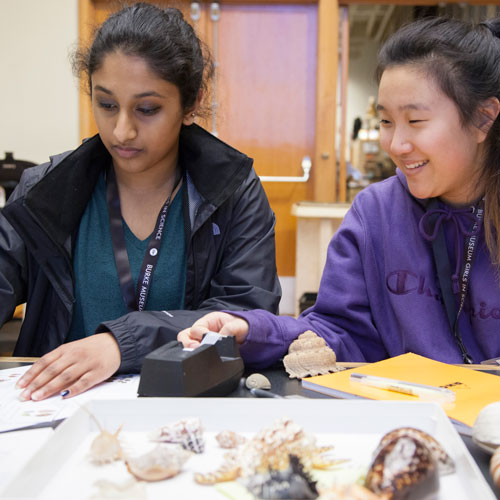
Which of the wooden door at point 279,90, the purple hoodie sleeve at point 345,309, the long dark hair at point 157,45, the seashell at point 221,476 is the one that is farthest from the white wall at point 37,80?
the seashell at point 221,476

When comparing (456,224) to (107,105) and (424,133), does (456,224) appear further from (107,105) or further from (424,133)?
(107,105)

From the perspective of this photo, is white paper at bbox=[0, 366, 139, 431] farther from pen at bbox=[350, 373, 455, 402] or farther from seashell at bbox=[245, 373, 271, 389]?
pen at bbox=[350, 373, 455, 402]

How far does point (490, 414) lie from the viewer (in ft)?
1.91

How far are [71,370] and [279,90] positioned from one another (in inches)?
139

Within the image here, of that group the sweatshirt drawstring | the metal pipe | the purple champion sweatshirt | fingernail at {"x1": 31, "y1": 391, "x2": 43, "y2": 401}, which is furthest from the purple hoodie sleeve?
the metal pipe

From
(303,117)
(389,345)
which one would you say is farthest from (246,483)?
→ (303,117)

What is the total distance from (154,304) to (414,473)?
911 millimetres

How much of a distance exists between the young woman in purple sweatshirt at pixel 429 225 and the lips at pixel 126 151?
450 mm

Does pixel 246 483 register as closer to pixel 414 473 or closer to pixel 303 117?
pixel 414 473

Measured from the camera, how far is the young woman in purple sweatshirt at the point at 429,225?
1.05 meters

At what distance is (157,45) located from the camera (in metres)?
1.21

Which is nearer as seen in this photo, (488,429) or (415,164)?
(488,429)

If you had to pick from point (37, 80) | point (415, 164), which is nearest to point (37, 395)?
point (415, 164)

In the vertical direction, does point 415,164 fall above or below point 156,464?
above
